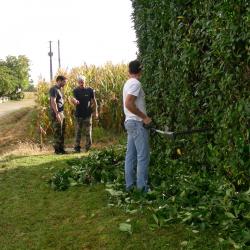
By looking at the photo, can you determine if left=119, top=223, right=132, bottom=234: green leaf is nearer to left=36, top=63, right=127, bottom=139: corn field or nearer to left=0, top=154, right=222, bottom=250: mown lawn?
left=0, top=154, right=222, bottom=250: mown lawn

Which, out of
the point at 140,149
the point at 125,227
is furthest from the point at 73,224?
the point at 140,149

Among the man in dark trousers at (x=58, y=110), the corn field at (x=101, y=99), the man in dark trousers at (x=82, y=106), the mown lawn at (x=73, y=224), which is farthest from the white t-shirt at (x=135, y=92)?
the corn field at (x=101, y=99)

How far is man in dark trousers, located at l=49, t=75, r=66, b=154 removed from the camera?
469 inches

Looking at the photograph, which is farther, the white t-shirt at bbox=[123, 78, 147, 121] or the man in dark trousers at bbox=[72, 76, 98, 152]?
the man in dark trousers at bbox=[72, 76, 98, 152]

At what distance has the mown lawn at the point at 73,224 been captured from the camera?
4.93 metres

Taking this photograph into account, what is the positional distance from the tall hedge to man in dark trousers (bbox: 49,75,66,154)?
3732mm

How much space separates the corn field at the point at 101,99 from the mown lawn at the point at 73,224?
739 centimetres

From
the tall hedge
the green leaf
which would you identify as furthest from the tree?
the green leaf

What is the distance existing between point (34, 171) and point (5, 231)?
387 cm

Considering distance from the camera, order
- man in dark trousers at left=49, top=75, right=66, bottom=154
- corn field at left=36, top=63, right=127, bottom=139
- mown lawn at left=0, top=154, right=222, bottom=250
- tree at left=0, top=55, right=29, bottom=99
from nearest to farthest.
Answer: mown lawn at left=0, top=154, right=222, bottom=250 < man in dark trousers at left=49, top=75, right=66, bottom=154 < corn field at left=36, top=63, right=127, bottom=139 < tree at left=0, top=55, right=29, bottom=99

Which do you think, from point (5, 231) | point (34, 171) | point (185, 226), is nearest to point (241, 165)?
point (185, 226)

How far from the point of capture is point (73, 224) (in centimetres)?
596

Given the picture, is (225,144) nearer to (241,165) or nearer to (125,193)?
(241,165)

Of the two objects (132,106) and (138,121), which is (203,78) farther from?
(138,121)
